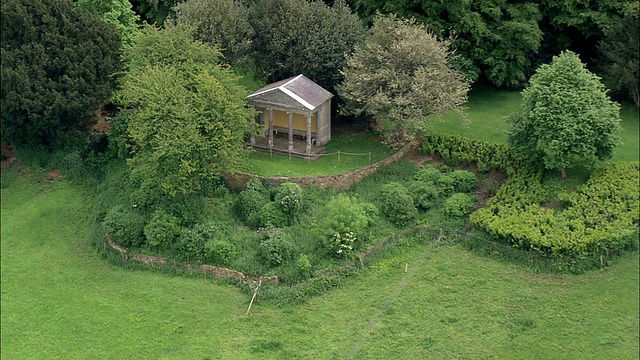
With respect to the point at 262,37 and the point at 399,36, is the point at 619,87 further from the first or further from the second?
the point at 262,37

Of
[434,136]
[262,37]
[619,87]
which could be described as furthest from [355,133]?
[619,87]

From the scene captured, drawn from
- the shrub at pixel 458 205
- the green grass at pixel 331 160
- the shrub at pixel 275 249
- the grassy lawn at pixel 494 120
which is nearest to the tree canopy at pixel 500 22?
the grassy lawn at pixel 494 120

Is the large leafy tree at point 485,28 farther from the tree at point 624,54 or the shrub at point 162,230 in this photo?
the shrub at point 162,230

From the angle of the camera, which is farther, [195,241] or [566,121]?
[566,121]

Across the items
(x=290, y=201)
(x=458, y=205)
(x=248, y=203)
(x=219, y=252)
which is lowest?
(x=219, y=252)

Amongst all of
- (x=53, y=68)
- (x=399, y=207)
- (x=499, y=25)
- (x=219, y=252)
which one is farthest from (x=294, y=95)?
(x=499, y=25)

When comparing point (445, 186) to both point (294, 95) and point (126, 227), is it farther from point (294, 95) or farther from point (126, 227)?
point (126, 227)
